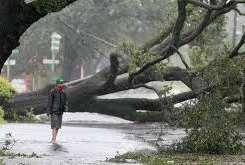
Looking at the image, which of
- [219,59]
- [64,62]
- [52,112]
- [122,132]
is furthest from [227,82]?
[64,62]

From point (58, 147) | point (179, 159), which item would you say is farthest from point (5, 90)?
point (179, 159)

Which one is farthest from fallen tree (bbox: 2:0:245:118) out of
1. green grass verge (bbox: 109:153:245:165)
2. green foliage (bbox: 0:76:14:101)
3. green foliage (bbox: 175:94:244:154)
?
green grass verge (bbox: 109:153:245:165)

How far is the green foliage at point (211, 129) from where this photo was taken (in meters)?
15.1

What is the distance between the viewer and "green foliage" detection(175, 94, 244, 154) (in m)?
15.1

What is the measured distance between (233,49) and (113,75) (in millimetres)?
6160

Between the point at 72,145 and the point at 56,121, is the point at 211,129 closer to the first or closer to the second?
the point at 72,145

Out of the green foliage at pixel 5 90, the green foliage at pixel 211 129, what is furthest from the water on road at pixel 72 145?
the green foliage at pixel 5 90

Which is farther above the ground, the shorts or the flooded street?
the shorts

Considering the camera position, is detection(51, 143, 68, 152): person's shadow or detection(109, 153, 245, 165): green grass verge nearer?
detection(109, 153, 245, 165): green grass verge

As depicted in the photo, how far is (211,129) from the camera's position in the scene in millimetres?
15031

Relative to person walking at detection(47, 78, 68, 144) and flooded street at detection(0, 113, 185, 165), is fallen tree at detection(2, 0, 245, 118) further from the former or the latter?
person walking at detection(47, 78, 68, 144)

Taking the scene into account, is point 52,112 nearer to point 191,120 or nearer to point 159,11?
point 191,120

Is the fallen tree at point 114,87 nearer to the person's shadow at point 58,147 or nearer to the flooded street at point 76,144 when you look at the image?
the flooded street at point 76,144

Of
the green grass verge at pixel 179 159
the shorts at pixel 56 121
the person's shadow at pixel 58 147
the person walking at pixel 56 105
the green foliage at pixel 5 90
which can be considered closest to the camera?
the green grass verge at pixel 179 159
